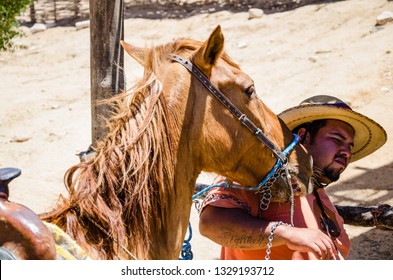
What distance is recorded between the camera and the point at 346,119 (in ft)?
9.95

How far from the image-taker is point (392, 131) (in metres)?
7.69

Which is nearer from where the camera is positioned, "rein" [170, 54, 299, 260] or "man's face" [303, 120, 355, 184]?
"rein" [170, 54, 299, 260]

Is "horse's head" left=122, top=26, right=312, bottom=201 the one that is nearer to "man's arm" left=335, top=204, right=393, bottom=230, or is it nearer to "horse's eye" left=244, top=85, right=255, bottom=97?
"horse's eye" left=244, top=85, right=255, bottom=97

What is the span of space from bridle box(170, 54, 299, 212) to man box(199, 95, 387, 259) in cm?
9

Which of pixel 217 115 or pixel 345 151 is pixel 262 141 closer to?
pixel 217 115

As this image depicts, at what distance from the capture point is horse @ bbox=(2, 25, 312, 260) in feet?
7.39

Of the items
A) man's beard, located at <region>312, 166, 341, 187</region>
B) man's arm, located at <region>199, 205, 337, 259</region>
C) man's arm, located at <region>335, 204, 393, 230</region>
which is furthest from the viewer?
man's arm, located at <region>335, 204, 393, 230</region>

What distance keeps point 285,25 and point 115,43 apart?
920 cm

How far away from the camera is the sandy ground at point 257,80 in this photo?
680 cm

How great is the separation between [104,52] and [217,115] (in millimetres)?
1652

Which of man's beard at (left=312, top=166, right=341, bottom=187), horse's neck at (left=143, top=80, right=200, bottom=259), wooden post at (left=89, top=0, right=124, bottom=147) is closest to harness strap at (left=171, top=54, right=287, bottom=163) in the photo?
horse's neck at (left=143, top=80, right=200, bottom=259)

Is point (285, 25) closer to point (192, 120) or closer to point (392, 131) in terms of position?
point (392, 131)

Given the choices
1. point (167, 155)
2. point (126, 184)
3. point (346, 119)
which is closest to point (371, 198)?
point (346, 119)
